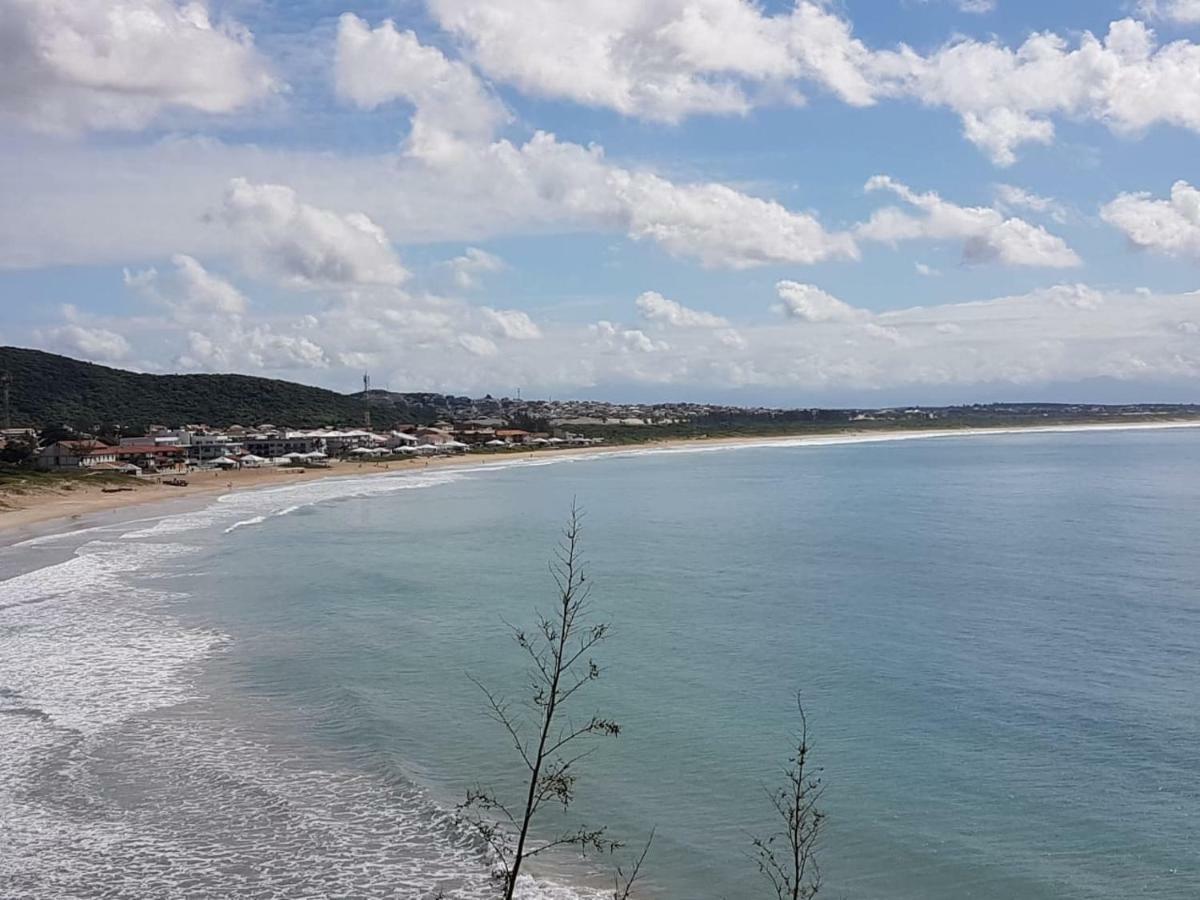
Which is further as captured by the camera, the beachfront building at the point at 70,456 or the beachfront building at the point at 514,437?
→ the beachfront building at the point at 514,437

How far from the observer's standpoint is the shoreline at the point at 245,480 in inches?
1989

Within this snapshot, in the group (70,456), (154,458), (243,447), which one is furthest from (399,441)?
(70,456)

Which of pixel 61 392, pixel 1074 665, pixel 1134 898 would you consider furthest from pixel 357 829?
pixel 61 392

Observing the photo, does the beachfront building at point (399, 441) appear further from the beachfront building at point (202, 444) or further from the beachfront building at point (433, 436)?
the beachfront building at point (202, 444)

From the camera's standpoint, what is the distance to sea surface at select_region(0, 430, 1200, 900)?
37.7 ft

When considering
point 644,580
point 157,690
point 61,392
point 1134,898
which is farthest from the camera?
point 61,392

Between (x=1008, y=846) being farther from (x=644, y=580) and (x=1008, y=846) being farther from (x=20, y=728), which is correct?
(x=644, y=580)

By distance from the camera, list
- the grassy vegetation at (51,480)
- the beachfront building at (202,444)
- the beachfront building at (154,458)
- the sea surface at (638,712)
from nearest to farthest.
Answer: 1. the sea surface at (638,712)
2. the grassy vegetation at (51,480)
3. the beachfront building at (154,458)
4. the beachfront building at (202,444)

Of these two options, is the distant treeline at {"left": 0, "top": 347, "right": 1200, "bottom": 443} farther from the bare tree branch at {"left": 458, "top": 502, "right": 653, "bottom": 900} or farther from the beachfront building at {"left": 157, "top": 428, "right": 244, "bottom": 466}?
the bare tree branch at {"left": 458, "top": 502, "right": 653, "bottom": 900}

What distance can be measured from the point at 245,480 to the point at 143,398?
242 ft

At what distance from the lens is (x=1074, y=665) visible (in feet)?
64.3

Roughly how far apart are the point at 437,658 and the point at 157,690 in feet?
15.7

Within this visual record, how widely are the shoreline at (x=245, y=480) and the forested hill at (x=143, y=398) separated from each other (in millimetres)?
41389

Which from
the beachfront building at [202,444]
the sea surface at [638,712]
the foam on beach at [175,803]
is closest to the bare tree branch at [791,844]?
the sea surface at [638,712]
